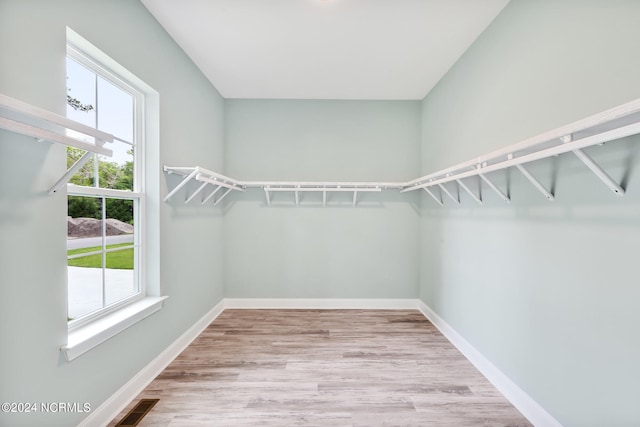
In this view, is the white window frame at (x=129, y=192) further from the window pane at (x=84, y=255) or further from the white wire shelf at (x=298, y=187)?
the white wire shelf at (x=298, y=187)

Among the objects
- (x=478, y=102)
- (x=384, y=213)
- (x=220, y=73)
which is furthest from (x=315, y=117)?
(x=478, y=102)

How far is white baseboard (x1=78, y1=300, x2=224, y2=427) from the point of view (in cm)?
147

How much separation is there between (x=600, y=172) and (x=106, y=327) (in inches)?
98.8

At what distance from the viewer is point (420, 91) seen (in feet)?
10.1

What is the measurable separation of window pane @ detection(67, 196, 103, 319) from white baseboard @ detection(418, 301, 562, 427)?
2663 mm

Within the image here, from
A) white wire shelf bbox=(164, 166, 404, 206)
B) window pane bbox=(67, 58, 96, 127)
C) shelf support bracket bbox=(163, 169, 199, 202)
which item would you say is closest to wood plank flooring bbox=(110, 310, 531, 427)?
shelf support bracket bbox=(163, 169, 199, 202)

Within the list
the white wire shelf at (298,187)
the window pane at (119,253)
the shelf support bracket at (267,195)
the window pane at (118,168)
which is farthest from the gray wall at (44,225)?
the shelf support bracket at (267,195)

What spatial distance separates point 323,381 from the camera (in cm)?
193

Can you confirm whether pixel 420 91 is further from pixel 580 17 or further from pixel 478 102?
pixel 580 17

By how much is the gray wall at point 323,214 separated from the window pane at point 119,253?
1.45m

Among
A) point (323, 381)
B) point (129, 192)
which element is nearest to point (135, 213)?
point (129, 192)

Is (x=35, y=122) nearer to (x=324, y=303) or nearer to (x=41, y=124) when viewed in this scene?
(x=41, y=124)

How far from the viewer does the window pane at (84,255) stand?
4.65 feet

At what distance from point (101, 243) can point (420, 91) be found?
330 centimetres
